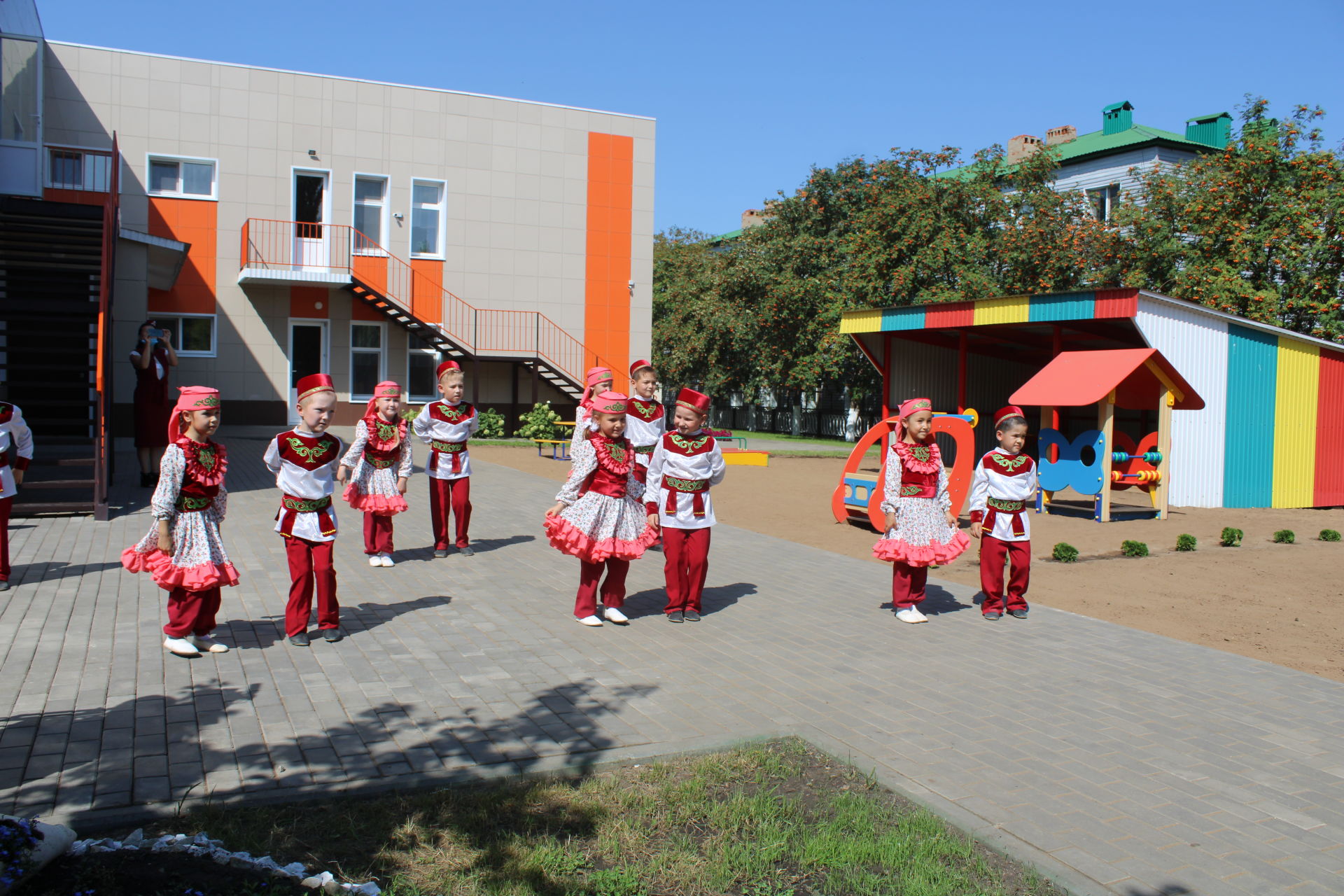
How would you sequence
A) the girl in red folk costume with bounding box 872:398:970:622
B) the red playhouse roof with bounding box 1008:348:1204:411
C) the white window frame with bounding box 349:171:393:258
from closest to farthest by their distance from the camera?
the girl in red folk costume with bounding box 872:398:970:622
the red playhouse roof with bounding box 1008:348:1204:411
the white window frame with bounding box 349:171:393:258

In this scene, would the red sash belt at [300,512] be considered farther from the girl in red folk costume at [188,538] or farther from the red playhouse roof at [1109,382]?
the red playhouse roof at [1109,382]

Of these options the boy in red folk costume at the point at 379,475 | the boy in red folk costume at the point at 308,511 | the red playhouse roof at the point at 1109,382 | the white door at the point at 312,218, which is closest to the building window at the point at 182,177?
the white door at the point at 312,218

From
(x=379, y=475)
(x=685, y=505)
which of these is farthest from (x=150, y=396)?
(x=685, y=505)

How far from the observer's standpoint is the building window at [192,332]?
25375 millimetres

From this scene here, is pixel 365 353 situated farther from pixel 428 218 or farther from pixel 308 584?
pixel 308 584

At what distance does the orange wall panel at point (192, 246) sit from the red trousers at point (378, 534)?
18.5 metres

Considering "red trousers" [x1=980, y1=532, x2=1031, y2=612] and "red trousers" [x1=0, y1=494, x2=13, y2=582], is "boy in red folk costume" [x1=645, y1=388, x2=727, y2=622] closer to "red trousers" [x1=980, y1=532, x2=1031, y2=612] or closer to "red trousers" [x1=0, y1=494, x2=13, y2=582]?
"red trousers" [x1=980, y1=532, x2=1031, y2=612]

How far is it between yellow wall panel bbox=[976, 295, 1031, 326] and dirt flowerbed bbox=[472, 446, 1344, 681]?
4283 millimetres

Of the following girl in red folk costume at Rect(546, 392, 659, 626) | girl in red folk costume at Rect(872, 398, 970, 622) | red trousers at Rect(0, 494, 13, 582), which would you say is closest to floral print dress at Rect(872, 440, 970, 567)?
girl in red folk costume at Rect(872, 398, 970, 622)

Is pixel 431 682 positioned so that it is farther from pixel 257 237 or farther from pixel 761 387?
pixel 761 387

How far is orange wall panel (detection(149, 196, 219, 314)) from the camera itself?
25.0m

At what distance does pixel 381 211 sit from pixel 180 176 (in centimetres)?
486

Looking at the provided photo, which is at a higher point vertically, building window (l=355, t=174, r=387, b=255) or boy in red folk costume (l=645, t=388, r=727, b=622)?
building window (l=355, t=174, r=387, b=255)

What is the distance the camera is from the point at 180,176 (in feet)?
82.7
